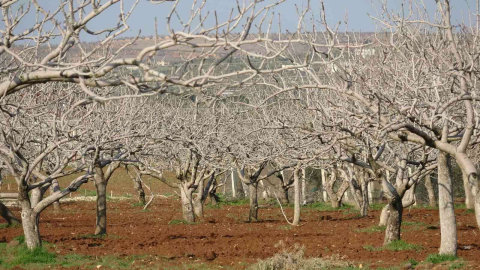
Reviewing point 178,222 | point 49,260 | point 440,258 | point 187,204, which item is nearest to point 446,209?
point 440,258

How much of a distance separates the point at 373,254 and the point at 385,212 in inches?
272

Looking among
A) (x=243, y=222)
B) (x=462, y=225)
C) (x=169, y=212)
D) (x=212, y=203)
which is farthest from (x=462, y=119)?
(x=212, y=203)

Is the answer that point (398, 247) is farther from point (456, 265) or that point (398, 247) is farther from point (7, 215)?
point (7, 215)

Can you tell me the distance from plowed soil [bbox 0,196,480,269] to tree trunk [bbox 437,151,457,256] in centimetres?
41

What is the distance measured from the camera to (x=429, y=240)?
17.2m

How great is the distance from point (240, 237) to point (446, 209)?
25.9 ft

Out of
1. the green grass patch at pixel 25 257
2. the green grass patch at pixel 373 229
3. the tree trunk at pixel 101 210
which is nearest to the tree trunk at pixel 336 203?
the green grass patch at pixel 373 229

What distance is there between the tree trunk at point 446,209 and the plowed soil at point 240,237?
413mm

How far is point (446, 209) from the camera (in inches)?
481

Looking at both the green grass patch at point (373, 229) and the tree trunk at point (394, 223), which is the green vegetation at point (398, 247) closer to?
the tree trunk at point (394, 223)

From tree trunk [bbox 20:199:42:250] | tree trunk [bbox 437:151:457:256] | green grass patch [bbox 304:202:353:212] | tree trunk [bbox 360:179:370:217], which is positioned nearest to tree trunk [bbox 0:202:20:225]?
tree trunk [bbox 20:199:42:250]

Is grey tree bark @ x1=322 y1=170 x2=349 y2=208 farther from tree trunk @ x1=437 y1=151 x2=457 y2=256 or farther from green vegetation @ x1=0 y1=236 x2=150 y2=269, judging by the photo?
tree trunk @ x1=437 y1=151 x2=457 y2=256

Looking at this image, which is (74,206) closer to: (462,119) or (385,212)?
(385,212)

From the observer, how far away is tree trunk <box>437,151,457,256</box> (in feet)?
40.0
